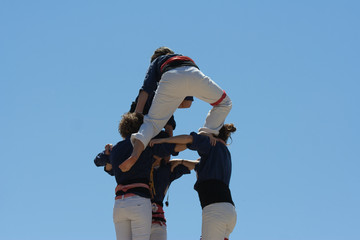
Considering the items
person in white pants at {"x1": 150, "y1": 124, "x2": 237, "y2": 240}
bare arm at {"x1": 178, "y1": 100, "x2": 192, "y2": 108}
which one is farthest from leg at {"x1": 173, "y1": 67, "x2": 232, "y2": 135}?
bare arm at {"x1": 178, "y1": 100, "x2": 192, "y2": 108}

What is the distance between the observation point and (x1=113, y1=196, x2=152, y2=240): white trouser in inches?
301

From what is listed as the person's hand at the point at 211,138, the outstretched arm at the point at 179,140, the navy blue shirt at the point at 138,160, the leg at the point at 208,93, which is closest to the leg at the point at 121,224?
the navy blue shirt at the point at 138,160

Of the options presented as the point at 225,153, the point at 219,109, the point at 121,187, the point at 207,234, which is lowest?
the point at 207,234

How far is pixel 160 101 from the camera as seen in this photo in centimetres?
862

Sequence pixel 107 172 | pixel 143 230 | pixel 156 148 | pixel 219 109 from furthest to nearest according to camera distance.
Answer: pixel 107 172, pixel 219 109, pixel 156 148, pixel 143 230

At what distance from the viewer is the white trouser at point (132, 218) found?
766 cm

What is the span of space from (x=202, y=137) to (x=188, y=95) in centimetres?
93

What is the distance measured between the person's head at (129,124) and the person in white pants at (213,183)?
432 mm

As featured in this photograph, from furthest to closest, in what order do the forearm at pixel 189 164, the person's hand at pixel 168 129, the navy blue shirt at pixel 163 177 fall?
the person's hand at pixel 168 129 < the forearm at pixel 189 164 < the navy blue shirt at pixel 163 177

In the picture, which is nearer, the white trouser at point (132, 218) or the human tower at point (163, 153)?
the white trouser at point (132, 218)

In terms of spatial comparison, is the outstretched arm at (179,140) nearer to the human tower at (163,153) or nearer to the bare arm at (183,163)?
the human tower at (163,153)

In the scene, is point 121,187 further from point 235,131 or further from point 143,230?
point 235,131

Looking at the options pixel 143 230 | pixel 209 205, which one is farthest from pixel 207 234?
pixel 143 230

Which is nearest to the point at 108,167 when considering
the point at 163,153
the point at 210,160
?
the point at 163,153
